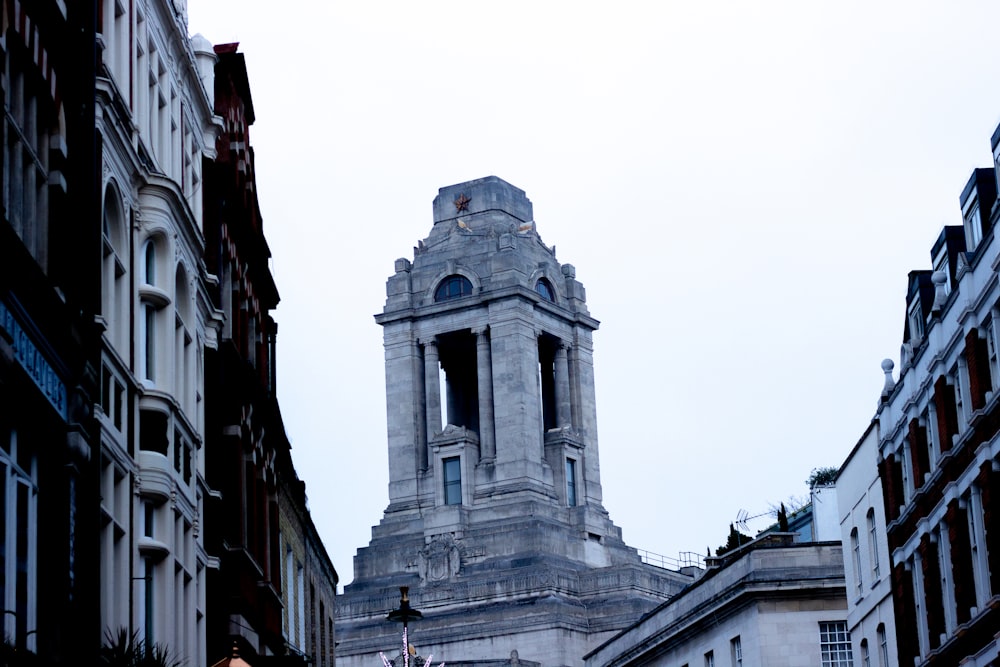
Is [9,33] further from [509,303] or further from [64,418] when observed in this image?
[509,303]

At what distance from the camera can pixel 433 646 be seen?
11781 centimetres

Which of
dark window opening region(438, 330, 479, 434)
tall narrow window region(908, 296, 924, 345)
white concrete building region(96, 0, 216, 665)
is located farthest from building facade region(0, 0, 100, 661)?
dark window opening region(438, 330, 479, 434)

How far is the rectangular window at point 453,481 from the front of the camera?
5162 inches

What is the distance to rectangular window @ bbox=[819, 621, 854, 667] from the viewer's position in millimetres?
75812

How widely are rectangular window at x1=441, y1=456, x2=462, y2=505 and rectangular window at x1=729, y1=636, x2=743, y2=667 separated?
52.9 meters

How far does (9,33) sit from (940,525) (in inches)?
1260

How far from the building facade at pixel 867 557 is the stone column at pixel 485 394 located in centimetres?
6502

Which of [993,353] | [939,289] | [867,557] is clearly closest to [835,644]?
[867,557]

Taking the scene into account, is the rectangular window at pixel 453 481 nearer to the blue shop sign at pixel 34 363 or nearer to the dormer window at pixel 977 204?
the dormer window at pixel 977 204

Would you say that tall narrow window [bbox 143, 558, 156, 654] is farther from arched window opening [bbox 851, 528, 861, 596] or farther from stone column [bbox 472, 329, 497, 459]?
stone column [bbox 472, 329, 497, 459]

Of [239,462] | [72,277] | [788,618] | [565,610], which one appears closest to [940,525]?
[239,462]

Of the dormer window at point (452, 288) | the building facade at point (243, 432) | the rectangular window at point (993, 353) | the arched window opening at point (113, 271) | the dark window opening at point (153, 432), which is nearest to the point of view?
the arched window opening at point (113, 271)

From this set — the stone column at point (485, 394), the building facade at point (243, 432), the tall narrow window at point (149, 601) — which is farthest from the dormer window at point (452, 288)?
the tall narrow window at point (149, 601)

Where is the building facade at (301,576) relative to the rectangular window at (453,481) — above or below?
below
